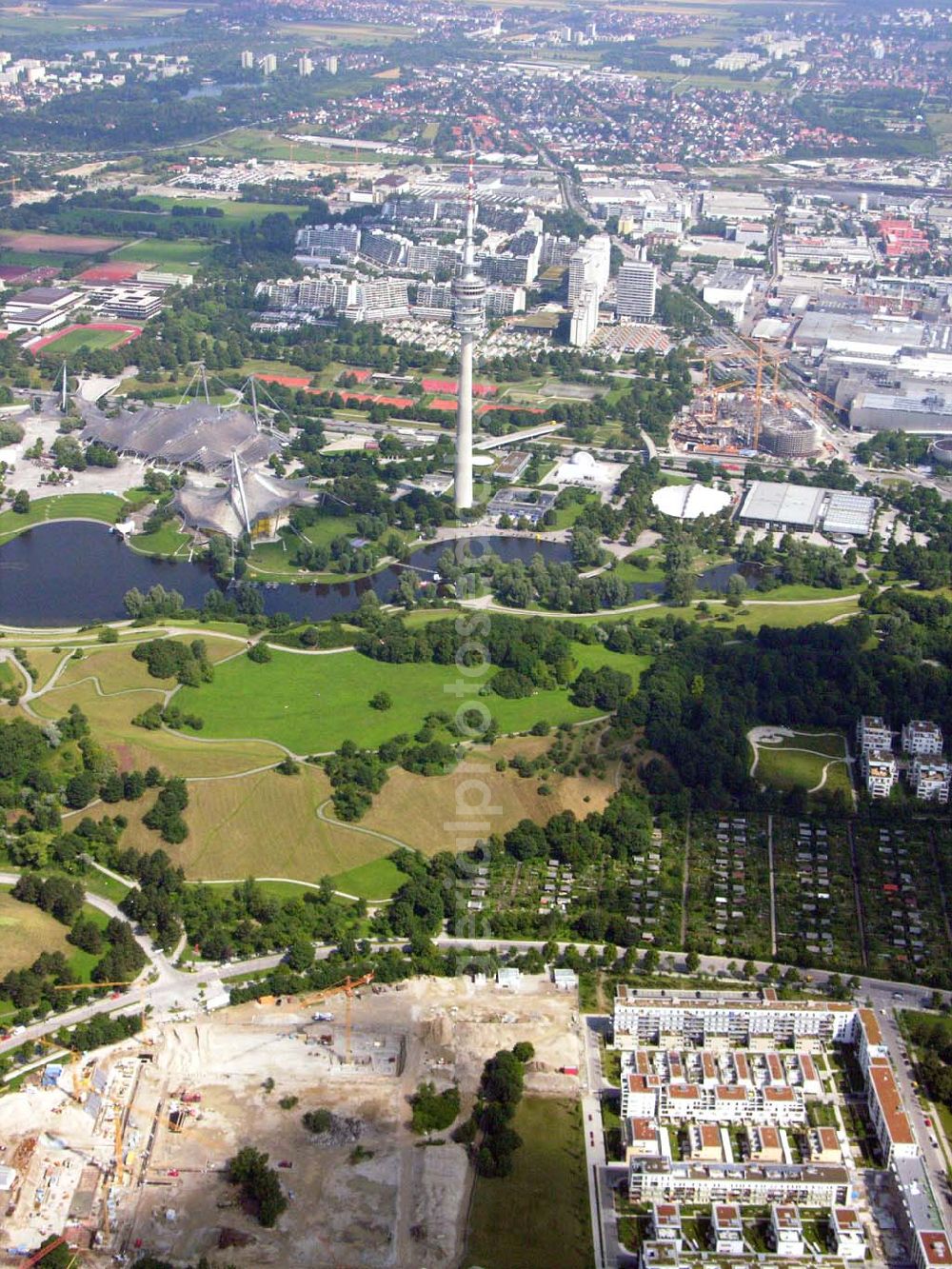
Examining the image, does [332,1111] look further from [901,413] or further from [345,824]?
[901,413]

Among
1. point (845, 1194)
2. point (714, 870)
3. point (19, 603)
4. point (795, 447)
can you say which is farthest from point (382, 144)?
point (845, 1194)

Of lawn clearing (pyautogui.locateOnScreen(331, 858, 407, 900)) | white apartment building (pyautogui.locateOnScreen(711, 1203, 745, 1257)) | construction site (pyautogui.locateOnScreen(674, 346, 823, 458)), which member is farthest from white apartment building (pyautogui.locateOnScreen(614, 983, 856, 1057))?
construction site (pyautogui.locateOnScreen(674, 346, 823, 458))

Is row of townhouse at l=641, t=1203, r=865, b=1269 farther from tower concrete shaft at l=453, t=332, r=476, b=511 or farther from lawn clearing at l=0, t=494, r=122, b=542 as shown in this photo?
lawn clearing at l=0, t=494, r=122, b=542

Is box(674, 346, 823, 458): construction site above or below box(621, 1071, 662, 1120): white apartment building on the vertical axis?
above

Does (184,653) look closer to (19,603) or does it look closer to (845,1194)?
(19,603)

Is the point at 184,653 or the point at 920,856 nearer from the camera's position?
the point at 920,856

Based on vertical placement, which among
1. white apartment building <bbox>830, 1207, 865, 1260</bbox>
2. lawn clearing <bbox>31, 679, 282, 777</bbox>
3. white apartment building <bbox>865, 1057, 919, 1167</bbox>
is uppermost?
lawn clearing <bbox>31, 679, 282, 777</bbox>

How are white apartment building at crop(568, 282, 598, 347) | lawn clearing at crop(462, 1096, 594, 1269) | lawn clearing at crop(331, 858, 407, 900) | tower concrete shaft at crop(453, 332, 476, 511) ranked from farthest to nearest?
white apartment building at crop(568, 282, 598, 347) → tower concrete shaft at crop(453, 332, 476, 511) → lawn clearing at crop(331, 858, 407, 900) → lawn clearing at crop(462, 1096, 594, 1269)
